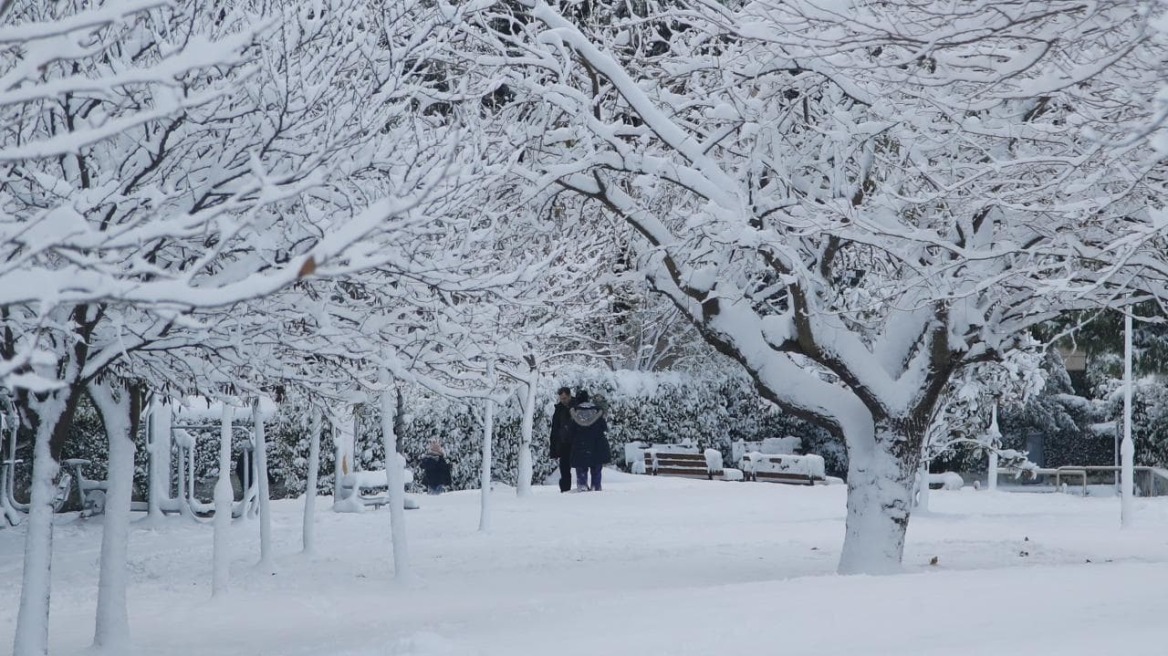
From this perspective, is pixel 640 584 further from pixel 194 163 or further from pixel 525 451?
pixel 525 451

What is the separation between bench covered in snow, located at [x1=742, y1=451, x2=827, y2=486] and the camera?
25641 mm

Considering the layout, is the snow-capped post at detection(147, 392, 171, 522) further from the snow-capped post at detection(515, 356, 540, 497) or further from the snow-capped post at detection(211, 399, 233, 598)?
the snow-capped post at detection(211, 399, 233, 598)

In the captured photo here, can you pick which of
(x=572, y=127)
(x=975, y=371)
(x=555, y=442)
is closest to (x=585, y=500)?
(x=555, y=442)

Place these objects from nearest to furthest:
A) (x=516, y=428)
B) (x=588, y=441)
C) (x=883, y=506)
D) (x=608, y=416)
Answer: (x=883, y=506)
(x=588, y=441)
(x=516, y=428)
(x=608, y=416)

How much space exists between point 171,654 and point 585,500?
11629mm

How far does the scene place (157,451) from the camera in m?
17.7

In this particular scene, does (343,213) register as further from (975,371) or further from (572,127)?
(975,371)

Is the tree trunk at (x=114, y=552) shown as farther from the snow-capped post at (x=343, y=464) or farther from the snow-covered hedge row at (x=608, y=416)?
the snow-covered hedge row at (x=608, y=416)

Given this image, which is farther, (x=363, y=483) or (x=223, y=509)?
(x=363, y=483)

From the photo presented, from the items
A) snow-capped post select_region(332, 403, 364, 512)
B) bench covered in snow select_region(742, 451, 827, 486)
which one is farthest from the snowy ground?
bench covered in snow select_region(742, 451, 827, 486)

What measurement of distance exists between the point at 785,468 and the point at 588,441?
5.45m

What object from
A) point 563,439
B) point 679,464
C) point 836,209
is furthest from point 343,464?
point 836,209

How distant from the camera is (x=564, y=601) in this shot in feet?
32.2

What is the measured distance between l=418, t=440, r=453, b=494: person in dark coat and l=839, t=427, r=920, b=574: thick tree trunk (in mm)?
13663
